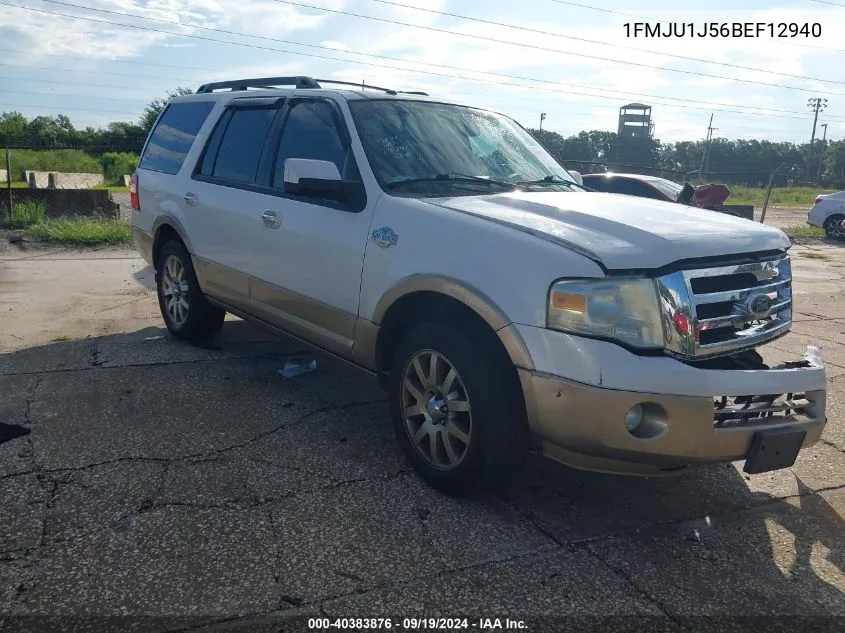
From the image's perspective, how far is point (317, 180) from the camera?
3.78m

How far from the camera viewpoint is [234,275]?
505 cm

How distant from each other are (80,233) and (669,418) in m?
10.9

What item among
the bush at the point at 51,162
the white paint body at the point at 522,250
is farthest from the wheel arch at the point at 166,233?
the bush at the point at 51,162

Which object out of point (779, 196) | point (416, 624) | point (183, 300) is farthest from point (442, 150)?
point (779, 196)

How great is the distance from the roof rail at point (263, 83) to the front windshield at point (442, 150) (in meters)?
0.89

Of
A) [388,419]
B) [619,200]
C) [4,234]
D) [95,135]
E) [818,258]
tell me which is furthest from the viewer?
[95,135]

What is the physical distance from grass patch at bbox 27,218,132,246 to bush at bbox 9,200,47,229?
25cm

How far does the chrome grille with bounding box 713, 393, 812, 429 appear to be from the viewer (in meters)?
2.99

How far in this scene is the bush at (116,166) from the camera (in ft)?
132

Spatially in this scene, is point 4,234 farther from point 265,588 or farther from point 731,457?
point 731,457

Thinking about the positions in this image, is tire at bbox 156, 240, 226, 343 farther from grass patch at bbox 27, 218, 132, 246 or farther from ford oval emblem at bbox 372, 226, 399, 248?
grass patch at bbox 27, 218, 132, 246

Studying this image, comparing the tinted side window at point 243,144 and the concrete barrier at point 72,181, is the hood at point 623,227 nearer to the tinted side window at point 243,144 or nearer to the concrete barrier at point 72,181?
the tinted side window at point 243,144

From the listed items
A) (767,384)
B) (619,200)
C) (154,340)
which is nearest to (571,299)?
(767,384)

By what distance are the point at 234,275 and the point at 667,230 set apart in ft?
9.90
